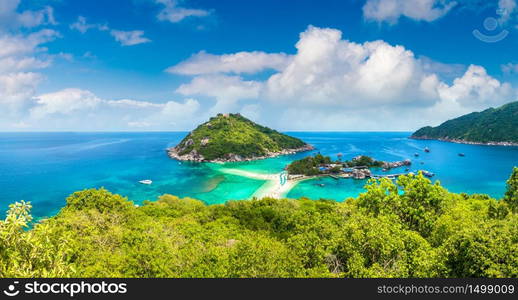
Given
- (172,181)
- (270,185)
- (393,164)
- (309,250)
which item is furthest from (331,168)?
(309,250)

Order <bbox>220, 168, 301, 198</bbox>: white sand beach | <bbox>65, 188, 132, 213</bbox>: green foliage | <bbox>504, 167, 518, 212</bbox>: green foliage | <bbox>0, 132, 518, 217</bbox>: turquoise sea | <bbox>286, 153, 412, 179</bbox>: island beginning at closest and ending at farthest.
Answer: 1. <bbox>504, 167, 518, 212</bbox>: green foliage
2. <bbox>65, 188, 132, 213</bbox>: green foliage
3. <bbox>0, 132, 518, 217</bbox>: turquoise sea
4. <bbox>220, 168, 301, 198</bbox>: white sand beach
5. <bbox>286, 153, 412, 179</bbox>: island

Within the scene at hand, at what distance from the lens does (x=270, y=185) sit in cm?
8206

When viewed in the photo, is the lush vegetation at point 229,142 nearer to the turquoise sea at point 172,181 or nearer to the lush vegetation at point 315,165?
the turquoise sea at point 172,181

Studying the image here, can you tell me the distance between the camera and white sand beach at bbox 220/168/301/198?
72.6 meters

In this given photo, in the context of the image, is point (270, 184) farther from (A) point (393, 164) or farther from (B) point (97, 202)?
(A) point (393, 164)

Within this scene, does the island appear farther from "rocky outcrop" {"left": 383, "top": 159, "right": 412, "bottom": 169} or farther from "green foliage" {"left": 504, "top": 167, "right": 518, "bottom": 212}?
"green foliage" {"left": 504, "top": 167, "right": 518, "bottom": 212}

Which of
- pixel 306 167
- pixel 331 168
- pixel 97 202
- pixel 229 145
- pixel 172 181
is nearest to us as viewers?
pixel 97 202

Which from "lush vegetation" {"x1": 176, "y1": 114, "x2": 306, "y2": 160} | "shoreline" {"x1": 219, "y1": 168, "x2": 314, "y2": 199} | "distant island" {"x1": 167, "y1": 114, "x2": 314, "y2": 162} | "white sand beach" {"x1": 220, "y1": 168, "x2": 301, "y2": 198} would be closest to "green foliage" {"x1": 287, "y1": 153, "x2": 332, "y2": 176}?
"shoreline" {"x1": 219, "y1": 168, "x2": 314, "y2": 199}

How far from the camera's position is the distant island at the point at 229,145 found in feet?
458

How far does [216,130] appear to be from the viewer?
176 m

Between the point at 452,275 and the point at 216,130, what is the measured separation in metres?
169

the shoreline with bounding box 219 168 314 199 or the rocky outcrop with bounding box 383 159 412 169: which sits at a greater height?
the rocky outcrop with bounding box 383 159 412 169

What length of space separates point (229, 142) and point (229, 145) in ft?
16.5

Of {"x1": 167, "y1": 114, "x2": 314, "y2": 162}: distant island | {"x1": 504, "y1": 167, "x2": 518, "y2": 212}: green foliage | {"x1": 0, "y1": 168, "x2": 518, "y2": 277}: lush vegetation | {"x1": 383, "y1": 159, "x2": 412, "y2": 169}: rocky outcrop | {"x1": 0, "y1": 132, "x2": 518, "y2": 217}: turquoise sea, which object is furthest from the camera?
{"x1": 167, "y1": 114, "x2": 314, "y2": 162}: distant island
